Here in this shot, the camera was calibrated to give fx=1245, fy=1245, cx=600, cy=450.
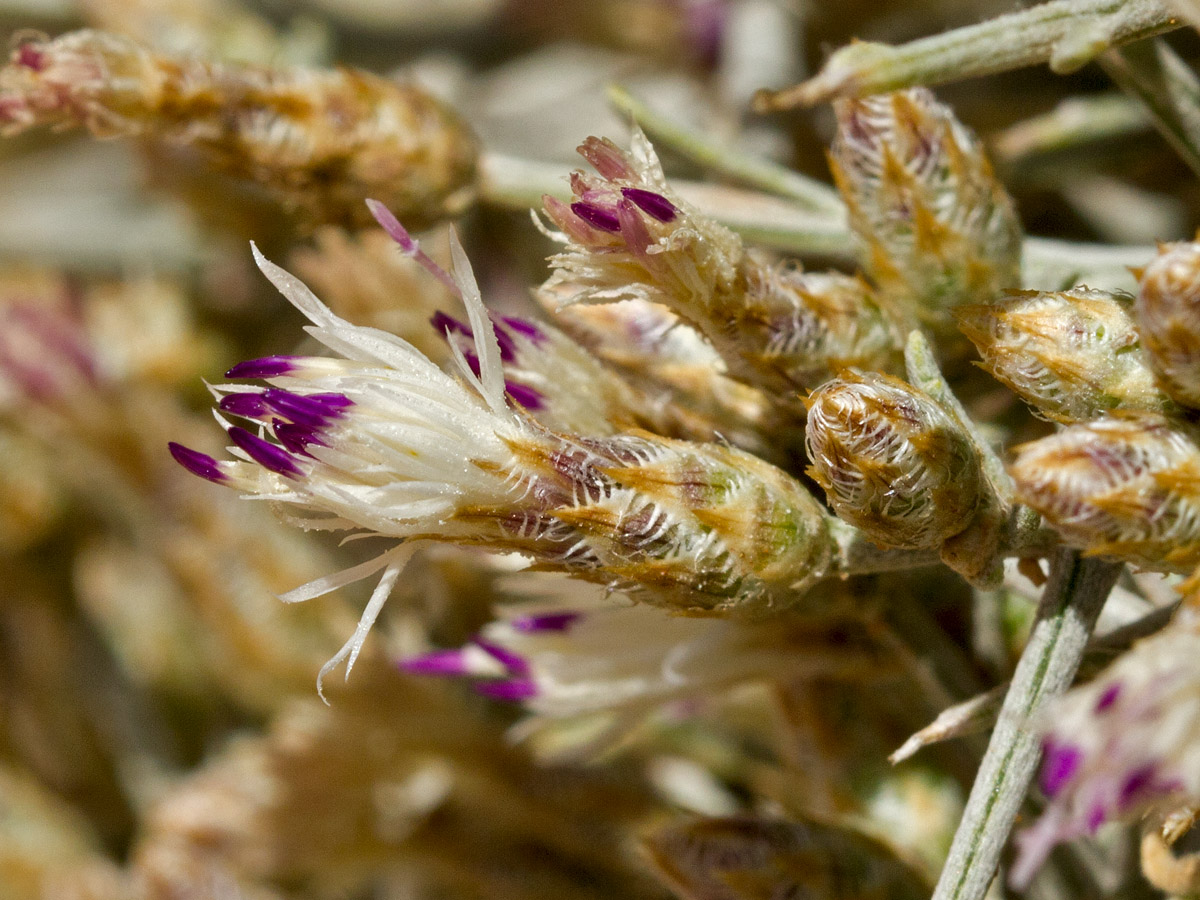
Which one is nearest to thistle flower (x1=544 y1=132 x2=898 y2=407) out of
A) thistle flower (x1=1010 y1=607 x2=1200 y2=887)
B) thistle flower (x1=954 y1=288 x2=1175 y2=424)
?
thistle flower (x1=954 y1=288 x2=1175 y2=424)

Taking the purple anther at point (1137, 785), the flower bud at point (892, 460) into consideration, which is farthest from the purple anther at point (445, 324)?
the purple anther at point (1137, 785)

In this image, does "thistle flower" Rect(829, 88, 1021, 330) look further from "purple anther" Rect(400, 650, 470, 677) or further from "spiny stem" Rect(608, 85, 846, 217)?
"purple anther" Rect(400, 650, 470, 677)

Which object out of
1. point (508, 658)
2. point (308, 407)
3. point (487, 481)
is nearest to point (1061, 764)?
point (487, 481)

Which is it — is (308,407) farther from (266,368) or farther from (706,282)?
(706,282)

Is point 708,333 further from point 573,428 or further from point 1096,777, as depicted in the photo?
point 1096,777

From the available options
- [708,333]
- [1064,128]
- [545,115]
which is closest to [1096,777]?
[708,333]

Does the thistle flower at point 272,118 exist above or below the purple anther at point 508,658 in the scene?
above

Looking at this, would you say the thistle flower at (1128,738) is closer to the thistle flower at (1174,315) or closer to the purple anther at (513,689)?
the thistle flower at (1174,315)
